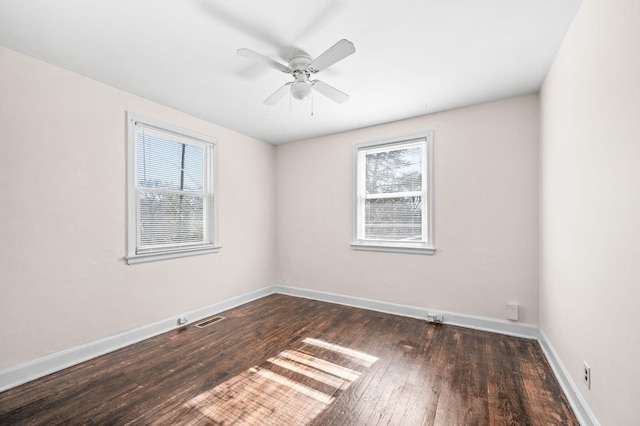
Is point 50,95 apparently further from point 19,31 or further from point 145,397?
point 145,397

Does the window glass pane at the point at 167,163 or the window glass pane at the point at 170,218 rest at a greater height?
the window glass pane at the point at 167,163

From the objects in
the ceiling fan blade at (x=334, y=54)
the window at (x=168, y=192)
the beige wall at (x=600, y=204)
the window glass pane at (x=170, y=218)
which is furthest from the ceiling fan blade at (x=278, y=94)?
the beige wall at (x=600, y=204)

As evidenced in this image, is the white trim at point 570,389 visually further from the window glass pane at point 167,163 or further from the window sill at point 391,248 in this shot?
the window glass pane at point 167,163

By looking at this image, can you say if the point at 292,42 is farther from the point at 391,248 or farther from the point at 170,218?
the point at 391,248

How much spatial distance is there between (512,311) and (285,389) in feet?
8.26

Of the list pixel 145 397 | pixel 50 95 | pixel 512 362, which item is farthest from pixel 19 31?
pixel 512 362

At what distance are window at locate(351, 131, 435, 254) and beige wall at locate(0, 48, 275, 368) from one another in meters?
2.49

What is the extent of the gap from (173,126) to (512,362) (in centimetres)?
425

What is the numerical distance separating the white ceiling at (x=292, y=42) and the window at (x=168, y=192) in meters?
0.51

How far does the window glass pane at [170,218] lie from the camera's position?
3.05 metres

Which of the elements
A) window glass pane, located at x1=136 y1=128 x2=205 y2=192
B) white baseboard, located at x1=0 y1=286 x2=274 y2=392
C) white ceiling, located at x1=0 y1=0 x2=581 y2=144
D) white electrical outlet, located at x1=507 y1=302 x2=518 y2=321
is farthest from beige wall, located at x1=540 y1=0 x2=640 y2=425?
window glass pane, located at x1=136 y1=128 x2=205 y2=192

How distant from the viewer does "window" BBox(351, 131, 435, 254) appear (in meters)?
3.55

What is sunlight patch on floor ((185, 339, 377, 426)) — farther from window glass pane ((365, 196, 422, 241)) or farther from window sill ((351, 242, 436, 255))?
window glass pane ((365, 196, 422, 241))

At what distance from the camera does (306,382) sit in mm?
2143
